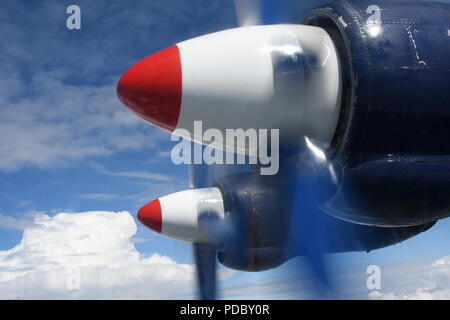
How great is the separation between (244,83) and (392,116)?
1.35 metres

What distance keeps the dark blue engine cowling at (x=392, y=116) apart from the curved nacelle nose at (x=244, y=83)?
20cm

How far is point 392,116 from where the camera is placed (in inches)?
156

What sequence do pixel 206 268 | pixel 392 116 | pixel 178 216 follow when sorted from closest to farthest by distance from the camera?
1. pixel 392 116
2. pixel 178 216
3. pixel 206 268

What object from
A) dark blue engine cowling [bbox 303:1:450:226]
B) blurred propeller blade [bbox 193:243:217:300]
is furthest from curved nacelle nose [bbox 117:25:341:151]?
blurred propeller blade [bbox 193:243:217:300]

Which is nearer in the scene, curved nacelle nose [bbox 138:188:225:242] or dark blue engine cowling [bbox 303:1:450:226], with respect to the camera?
dark blue engine cowling [bbox 303:1:450:226]

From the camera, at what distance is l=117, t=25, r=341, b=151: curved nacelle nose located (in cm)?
402

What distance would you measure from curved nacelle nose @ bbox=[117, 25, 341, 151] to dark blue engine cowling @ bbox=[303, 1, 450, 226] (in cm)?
20

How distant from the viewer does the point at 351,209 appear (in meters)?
4.20

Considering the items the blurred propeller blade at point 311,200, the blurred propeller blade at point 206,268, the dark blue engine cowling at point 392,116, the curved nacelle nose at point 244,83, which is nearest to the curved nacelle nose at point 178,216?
the blurred propeller blade at point 206,268

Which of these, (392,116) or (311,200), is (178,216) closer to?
(311,200)

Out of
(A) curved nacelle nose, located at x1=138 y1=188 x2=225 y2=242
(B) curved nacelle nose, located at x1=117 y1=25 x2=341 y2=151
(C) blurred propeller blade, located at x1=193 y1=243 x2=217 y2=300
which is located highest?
(B) curved nacelle nose, located at x1=117 y1=25 x2=341 y2=151

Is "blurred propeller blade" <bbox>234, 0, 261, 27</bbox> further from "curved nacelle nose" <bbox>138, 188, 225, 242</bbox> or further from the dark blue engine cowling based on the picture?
"curved nacelle nose" <bbox>138, 188, 225, 242</bbox>

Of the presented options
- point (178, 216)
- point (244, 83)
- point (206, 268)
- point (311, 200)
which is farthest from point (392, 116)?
point (206, 268)

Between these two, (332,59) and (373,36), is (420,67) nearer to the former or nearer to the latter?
(373,36)
